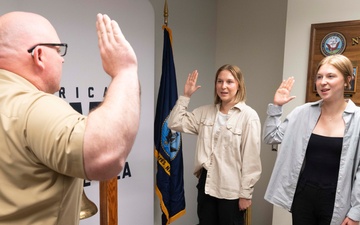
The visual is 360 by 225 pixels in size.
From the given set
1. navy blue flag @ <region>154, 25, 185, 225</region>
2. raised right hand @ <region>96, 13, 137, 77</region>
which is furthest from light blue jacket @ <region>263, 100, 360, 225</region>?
raised right hand @ <region>96, 13, 137, 77</region>

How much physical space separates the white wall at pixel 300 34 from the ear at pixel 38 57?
186 centimetres

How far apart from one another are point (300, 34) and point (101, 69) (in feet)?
4.67

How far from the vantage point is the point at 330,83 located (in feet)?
4.89

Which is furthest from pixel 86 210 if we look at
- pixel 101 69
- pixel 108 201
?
pixel 101 69

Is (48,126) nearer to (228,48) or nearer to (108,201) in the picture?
(108,201)

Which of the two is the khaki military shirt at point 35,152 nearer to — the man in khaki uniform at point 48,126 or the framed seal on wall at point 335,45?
the man in khaki uniform at point 48,126

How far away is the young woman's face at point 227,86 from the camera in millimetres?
1949

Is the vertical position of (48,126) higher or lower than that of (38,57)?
lower

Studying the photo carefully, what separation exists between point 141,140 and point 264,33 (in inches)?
63.4

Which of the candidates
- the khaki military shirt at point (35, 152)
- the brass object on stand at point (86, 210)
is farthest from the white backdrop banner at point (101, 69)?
the khaki military shirt at point (35, 152)

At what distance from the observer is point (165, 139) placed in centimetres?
235

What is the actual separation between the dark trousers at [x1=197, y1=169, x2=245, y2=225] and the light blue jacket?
262mm

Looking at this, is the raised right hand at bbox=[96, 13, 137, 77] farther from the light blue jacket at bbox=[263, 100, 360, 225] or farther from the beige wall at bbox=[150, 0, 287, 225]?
the beige wall at bbox=[150, 0, 287, 225]

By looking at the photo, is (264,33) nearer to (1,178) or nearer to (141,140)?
(141,140)
